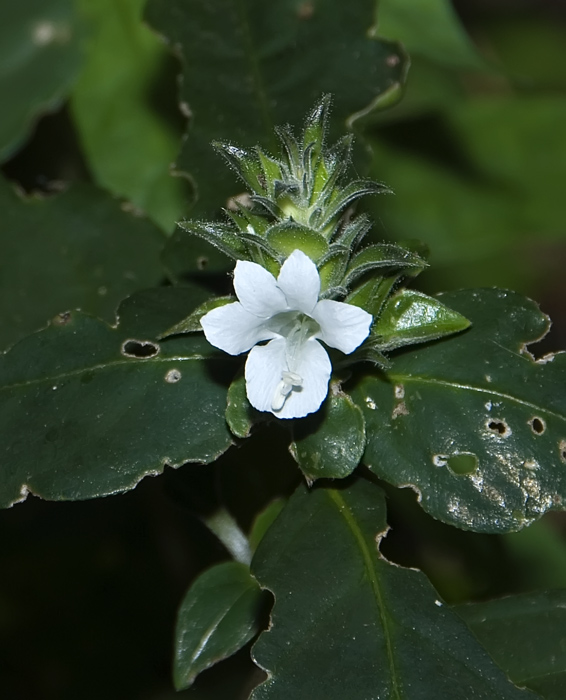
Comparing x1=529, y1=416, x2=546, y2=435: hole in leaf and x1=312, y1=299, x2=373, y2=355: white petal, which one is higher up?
x1=312, y1=299, x2=373, y2=355: white petal

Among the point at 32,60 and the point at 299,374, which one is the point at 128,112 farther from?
the point at 299,374

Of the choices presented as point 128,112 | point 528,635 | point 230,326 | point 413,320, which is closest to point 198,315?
point 230,326

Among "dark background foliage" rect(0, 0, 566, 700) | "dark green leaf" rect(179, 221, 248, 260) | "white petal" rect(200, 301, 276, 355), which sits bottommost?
"dark background foliage" rect(0, 0, 566, 700)

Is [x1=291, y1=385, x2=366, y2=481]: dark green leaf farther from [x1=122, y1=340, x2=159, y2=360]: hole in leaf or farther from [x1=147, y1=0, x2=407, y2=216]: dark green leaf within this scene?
[x1=147, y1=0, x2=407, y2=216]: dark green leaf

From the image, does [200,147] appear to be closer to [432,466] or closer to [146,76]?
[146,76]

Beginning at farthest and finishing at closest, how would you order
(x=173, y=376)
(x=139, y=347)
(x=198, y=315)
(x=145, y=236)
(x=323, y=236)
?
(x=145, y=236) → (x=139, y=347) → (x=173, y=376) → (x=198, y=315) → (x=323, y=236)

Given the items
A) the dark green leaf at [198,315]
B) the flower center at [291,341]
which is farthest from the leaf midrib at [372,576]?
the dark green leaf at [198,315]

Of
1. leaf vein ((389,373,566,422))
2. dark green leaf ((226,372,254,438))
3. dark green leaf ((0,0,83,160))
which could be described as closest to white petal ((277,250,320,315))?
dark green leaf ((226,372,254,438))
